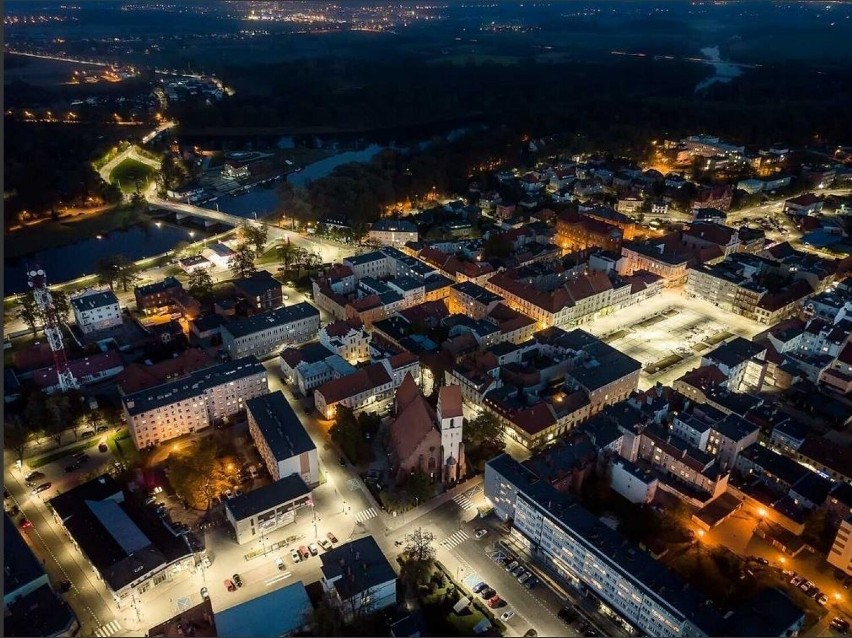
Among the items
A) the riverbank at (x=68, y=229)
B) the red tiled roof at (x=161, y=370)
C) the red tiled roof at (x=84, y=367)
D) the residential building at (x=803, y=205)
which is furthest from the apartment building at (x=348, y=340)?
the residential building at (x=803, y=205)

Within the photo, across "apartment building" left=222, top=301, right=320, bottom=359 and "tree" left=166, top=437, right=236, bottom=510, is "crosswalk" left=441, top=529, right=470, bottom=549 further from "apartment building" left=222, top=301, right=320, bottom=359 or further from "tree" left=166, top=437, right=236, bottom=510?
"apartment building" left=222, top=301, right=320, bottom=359

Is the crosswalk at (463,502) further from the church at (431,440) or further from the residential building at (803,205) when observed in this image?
the residential building at (803,205)

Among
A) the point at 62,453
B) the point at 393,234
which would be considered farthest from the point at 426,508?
the point at 393,234

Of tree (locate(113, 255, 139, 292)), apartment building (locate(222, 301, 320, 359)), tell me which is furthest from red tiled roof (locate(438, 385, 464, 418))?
tree (locate(113, 255, 139, 292))

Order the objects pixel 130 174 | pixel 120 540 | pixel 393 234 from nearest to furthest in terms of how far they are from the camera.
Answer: pixel 120 540, pixel 393 234, pixel 130 174

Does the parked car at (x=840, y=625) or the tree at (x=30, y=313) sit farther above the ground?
the tree at (x=30, y=313)

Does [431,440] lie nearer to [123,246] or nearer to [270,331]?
[270,331]
